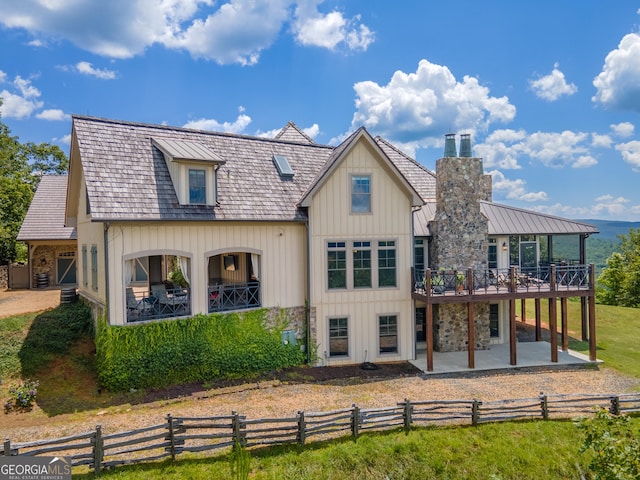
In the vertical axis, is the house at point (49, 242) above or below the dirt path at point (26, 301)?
above

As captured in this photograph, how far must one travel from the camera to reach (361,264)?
52.7 feet

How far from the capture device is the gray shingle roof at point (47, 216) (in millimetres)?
24156

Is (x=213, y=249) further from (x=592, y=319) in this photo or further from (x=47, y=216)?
(x=47, y=216)

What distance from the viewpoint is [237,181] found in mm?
15625

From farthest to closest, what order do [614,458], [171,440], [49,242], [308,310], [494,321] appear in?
[49,242], [494,321], [308,310], [171,440], [614,458]

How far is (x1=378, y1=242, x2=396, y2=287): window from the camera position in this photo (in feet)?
53.2

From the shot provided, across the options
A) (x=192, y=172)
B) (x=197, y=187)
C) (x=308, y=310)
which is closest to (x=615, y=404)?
(x=308, y=310)

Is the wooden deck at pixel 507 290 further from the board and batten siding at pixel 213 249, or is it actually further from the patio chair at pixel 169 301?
the patio chair at pixel 169 301

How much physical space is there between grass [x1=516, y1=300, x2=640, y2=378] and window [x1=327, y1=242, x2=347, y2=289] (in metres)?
11.2

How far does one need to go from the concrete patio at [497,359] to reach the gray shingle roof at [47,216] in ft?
72.6

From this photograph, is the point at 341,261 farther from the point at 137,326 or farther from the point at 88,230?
the point at 88,230

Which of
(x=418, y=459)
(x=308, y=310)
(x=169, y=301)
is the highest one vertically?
(x=169, y=301)

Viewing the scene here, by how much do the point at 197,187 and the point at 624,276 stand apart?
3933cm

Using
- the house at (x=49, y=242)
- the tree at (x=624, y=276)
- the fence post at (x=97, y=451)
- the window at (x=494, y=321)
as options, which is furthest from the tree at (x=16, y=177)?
the tree at (x=624, y=276)
